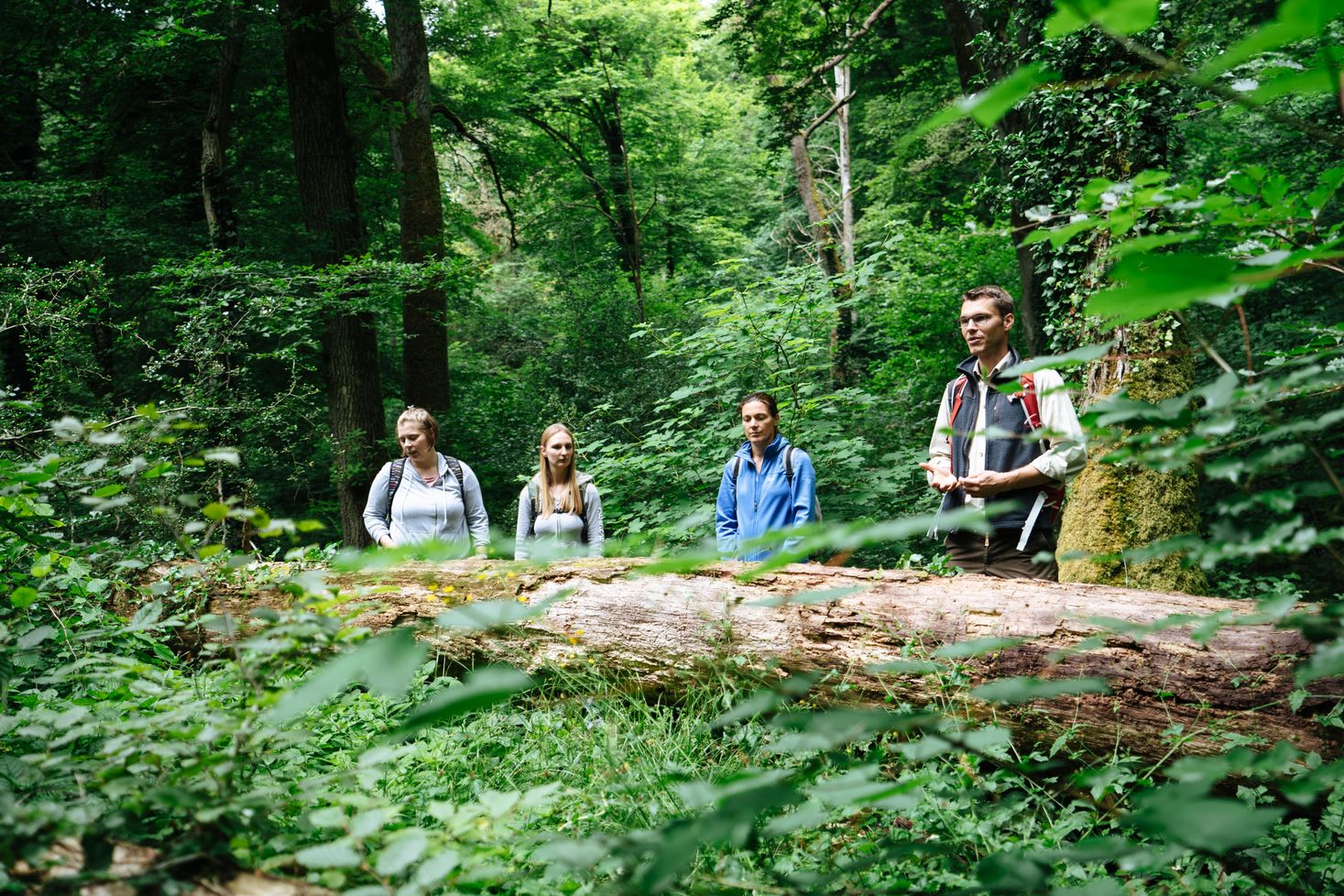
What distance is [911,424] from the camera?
34.1ft

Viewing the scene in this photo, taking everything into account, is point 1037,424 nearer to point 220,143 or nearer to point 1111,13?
point 1111,13

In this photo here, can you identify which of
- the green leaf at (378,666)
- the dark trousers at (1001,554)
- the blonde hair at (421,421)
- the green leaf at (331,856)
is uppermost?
the blonde hair at (421,421)

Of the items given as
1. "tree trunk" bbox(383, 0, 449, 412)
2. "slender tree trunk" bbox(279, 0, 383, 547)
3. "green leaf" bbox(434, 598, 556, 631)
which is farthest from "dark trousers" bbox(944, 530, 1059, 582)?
"tree trunk" bbox(383, 0, 449, 412)

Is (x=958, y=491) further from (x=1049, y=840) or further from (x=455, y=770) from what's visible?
(x=455, y=770)

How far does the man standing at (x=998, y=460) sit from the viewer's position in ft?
11.6

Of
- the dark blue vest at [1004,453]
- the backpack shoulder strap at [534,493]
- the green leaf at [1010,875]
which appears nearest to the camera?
the green leaf at [1010,875]

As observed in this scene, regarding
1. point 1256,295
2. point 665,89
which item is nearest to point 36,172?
point 665,89

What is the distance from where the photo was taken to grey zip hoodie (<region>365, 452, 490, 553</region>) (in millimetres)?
4973

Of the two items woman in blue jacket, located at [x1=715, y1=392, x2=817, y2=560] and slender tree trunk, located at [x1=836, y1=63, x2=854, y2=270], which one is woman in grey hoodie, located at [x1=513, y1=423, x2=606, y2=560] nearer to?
woman in blue jacket, located at [x1=715, y1=392, x2=817, y2=560]

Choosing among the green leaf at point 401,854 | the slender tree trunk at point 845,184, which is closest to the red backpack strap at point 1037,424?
the green leaf at point 401,854

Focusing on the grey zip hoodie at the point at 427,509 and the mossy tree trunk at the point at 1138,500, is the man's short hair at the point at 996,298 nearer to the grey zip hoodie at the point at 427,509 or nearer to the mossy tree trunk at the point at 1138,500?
the mossy tree trunk at the point at 1138,500

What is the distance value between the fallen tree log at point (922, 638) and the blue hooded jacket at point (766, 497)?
0.58 meters

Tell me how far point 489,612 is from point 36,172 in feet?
Result: 45.3

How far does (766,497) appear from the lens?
181 inches
